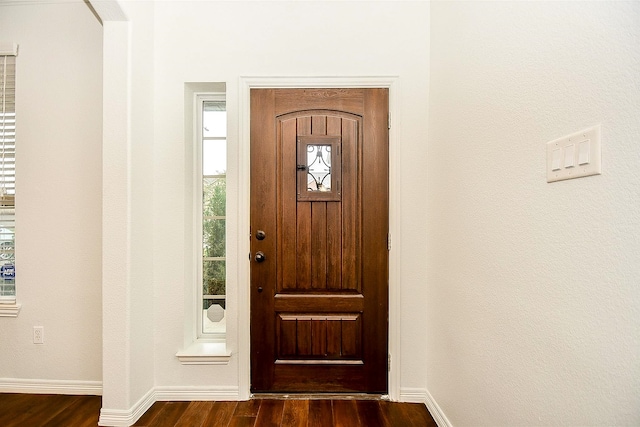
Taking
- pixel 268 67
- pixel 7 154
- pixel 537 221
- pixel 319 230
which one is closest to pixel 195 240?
pixel 319 230

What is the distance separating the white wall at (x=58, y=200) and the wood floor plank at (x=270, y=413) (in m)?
1.14

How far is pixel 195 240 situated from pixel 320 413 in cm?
136

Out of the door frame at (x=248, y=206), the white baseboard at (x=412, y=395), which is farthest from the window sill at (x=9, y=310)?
the white baseboard at (x=412, y=395)

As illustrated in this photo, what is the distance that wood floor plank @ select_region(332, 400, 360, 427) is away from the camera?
1.83 metres

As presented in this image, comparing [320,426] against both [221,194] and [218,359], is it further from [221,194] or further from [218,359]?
[221,194]

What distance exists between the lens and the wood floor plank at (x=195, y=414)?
1.84 metres

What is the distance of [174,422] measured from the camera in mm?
1859

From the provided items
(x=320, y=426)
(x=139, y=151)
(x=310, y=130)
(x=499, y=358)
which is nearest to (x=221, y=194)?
(x=139, y=151)

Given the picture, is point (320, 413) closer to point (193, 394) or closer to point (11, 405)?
point (193, 394)

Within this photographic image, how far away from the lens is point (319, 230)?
2.13 metres

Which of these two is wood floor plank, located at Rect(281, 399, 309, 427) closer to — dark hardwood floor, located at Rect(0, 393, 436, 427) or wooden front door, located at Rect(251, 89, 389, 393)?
dark hardwood floor, located at Rect(0, 393, 436, 427)

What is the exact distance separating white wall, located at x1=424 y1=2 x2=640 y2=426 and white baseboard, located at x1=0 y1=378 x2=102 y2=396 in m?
2.21

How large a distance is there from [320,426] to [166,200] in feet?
5.40

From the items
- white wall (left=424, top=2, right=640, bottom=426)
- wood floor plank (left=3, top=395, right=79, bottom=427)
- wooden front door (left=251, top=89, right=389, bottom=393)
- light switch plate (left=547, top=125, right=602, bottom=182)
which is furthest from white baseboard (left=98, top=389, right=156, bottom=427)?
light switch plate (left=547, top=125, right=602, bottom=182)
